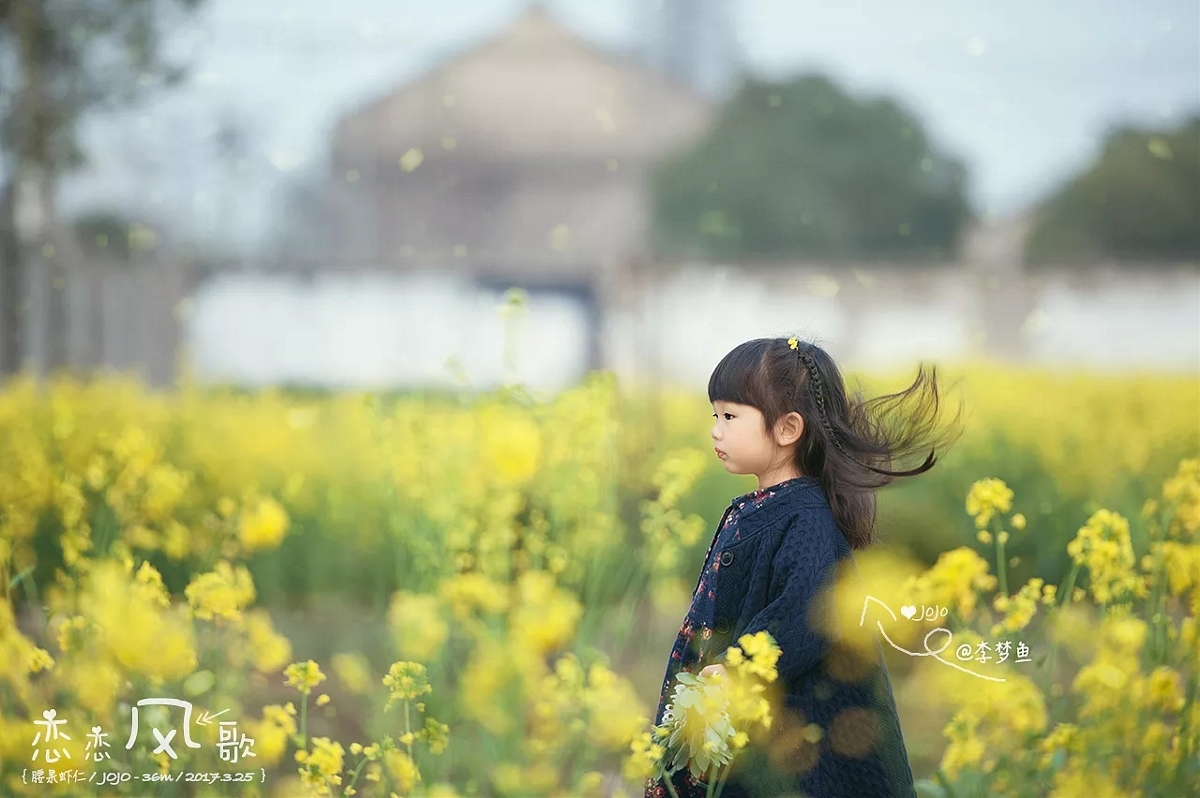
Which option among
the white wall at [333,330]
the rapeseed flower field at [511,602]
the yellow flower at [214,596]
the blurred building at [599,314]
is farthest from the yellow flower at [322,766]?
the white wall at [333,330]

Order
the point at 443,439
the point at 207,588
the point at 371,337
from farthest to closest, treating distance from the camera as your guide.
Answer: the point at 371,337, the point at 443,439, the point at 207,588

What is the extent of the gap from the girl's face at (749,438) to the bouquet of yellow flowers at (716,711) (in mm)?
268

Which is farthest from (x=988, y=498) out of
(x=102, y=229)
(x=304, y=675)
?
(x=102, y=229)

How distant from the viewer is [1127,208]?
5922 millimetres

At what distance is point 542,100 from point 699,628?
10.1 meters

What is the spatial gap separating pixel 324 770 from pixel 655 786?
1.30 ft

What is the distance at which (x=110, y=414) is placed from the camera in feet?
11.9

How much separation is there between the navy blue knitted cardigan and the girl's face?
4 cm

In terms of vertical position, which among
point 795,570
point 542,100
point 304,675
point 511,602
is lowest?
point 511,602

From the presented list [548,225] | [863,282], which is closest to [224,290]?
[863,282]

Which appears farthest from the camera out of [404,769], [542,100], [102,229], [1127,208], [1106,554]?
[542,100]

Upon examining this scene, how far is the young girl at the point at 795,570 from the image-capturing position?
1294mm

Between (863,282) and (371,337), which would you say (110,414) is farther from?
(863,282)

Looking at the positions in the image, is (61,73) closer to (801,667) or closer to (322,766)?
(322,766)
